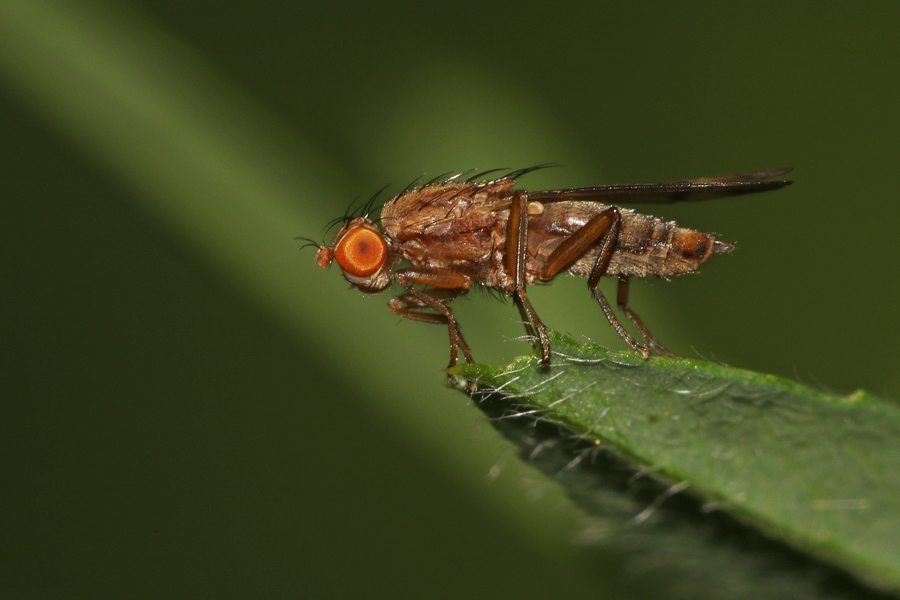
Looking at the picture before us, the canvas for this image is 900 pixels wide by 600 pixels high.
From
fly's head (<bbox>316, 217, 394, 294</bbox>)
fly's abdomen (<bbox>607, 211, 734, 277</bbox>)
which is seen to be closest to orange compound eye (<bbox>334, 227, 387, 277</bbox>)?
fly's head (<bbox>316, 217, 394, 294</bbox>)

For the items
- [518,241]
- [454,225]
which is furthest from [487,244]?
[518,241]

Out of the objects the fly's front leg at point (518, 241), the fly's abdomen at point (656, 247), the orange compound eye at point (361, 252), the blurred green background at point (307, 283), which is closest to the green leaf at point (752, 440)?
the fly's front leg at point (518, 241)

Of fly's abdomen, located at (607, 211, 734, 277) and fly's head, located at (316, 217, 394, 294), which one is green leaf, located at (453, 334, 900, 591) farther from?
fly's head, located at (316, 217, 394, 294)

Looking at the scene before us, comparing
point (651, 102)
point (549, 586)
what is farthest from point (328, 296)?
point (651, 102)

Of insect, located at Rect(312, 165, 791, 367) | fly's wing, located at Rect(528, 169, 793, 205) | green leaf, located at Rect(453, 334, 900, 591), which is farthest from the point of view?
insect, located at Rect(312, 165, 791, 367)

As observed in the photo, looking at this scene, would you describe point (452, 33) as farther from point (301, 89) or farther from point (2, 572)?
point (2, 572)

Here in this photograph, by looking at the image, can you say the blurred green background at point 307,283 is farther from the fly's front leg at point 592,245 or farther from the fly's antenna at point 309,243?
the fly's front leg at point 592,245
